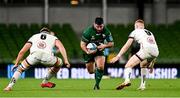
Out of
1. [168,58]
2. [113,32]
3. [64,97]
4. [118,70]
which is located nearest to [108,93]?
[64,97]

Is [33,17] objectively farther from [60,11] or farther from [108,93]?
[108,93]

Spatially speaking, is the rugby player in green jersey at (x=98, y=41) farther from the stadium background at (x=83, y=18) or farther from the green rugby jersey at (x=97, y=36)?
the stadium background at (x=83, y=18)

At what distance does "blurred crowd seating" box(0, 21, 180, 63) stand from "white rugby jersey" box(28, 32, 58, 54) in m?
15.0

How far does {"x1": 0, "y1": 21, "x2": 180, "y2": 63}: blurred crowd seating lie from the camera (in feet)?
114

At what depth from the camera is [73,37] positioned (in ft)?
122

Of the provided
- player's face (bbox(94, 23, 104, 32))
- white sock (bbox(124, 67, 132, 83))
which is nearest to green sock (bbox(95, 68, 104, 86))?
player's face (bbox(94, 23, 104, 32))

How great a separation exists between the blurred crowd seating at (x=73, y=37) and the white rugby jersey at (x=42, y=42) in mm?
14973

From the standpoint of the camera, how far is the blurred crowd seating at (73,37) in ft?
114

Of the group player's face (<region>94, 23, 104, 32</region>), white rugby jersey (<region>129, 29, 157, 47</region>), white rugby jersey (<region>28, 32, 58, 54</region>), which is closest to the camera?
white rugby jersey (<region>28, 32, 58, 54</region>)

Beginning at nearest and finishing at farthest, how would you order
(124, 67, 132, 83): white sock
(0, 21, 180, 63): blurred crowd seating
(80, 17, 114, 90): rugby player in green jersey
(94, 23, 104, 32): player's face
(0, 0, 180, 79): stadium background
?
(124, 67, 132, 83): white sock < (94, 23, 104, 32): player's face < (80, 17, 114, 90): rugby player in green jersey < (0, 21, 180, 63): blurred crowd seating < (0, 0, 180, 79): stadium background

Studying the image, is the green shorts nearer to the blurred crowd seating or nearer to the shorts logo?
the shorts logo

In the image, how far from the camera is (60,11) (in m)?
39.6

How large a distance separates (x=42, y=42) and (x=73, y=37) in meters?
18.6

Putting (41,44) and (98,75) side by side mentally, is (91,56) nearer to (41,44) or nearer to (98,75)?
(98,75)
